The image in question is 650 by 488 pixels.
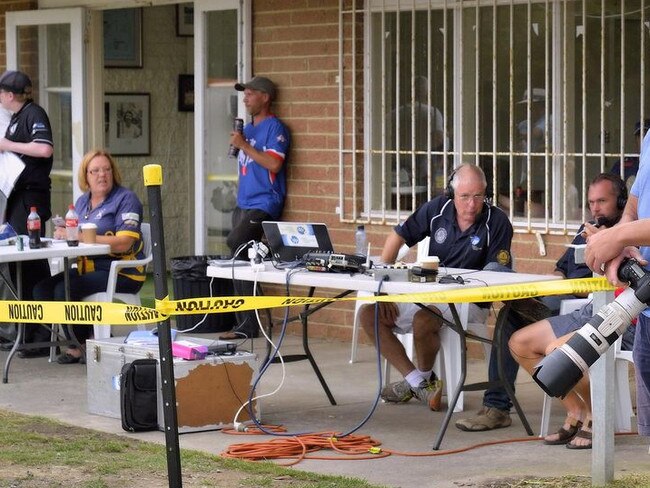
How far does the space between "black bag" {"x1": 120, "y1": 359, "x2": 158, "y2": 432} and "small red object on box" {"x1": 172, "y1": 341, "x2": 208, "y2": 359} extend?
13 centimetres

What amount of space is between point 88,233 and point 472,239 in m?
2.83

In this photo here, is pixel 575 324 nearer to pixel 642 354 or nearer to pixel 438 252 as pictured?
pixel 438 252

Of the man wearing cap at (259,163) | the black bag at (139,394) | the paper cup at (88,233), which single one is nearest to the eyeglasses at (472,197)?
the black bag at (139,394)

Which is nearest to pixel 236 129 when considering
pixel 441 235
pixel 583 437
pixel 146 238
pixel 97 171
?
pixel 146 238

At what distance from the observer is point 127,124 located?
1412 cm

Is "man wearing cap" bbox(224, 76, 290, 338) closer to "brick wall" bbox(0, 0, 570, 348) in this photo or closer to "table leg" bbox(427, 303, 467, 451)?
"brick wall" bbox(0, 0, 570, 348)

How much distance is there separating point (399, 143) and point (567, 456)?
3840 mm

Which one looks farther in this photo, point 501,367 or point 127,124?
point 127,124

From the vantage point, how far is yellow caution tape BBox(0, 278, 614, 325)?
5.58 m

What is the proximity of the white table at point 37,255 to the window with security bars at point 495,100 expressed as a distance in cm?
201

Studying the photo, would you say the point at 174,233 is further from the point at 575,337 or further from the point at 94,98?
the point at 575,337

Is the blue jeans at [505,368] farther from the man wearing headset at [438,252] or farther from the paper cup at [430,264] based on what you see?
the paper cup at [430,264]

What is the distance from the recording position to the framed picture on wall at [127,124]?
14.0 m

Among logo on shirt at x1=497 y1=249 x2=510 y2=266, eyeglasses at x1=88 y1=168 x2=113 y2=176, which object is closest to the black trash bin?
eyeglasses at x1=88 y1=168 x2=113 y2=176
